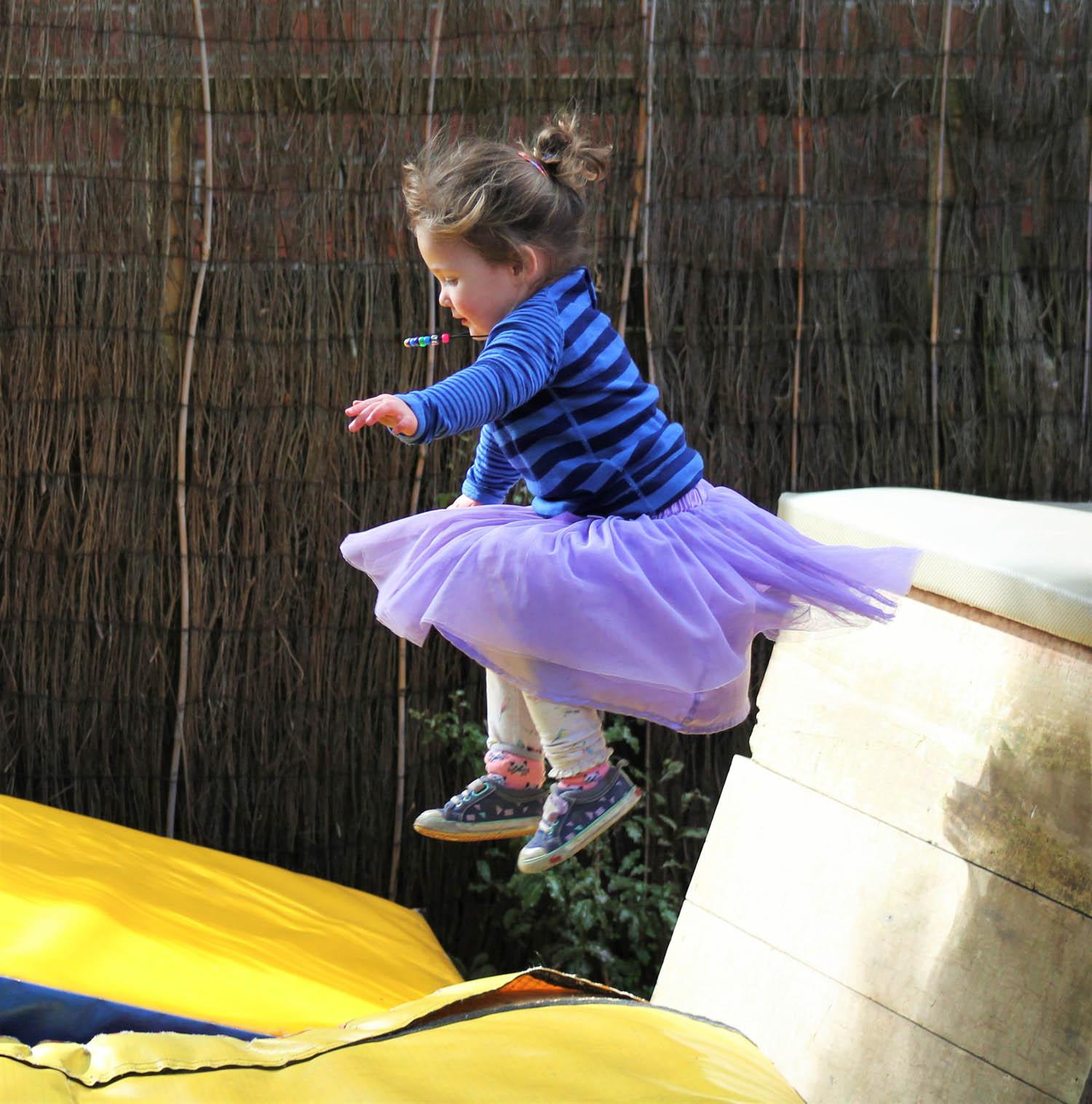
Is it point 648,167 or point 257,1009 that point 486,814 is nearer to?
point 257,1009

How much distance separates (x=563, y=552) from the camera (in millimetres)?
1710

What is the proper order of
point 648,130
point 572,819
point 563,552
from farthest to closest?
point 648,130 → point 572,819 → point 563,552

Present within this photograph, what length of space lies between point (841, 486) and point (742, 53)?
3.56 ft

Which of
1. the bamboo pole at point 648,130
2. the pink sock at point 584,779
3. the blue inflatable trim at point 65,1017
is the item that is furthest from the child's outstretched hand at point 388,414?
the bamboo pole at point 648,130

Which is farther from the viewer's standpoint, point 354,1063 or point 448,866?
point 448,866

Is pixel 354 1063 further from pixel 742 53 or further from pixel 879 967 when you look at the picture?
pixel 742 53

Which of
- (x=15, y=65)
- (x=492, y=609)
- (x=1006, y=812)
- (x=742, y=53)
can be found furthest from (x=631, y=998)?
(x=15, y=65)

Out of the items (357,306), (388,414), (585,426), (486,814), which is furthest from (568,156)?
(357,306)

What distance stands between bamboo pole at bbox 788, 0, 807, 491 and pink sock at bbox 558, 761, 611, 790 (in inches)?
63.5

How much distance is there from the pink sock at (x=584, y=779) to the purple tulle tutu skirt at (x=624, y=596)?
0.44ft

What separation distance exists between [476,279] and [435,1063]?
3.47 feet

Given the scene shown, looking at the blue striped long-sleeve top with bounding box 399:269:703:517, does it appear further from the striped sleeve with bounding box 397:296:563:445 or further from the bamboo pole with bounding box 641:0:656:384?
the bamboo pole with bounding box 641:0:656:384

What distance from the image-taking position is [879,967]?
84.7 inches

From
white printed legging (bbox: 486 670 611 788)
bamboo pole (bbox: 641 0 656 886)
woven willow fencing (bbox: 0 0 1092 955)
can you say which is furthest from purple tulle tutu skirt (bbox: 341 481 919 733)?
woven willow fencing (bbox: 0 0 1092 955)
